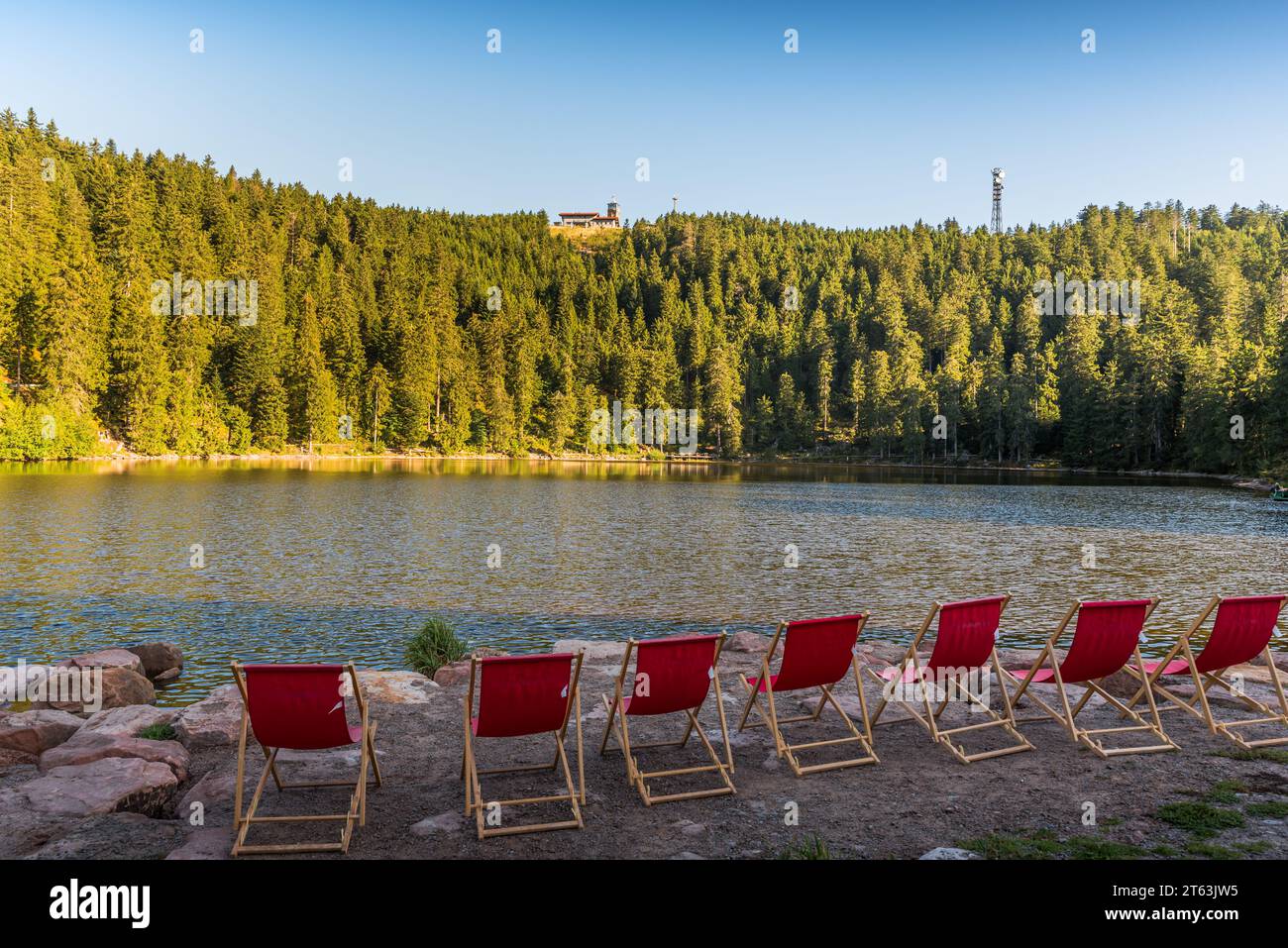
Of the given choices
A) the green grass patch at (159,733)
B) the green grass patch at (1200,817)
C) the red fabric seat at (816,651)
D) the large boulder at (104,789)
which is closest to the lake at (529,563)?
the green grass patch at (159,733)

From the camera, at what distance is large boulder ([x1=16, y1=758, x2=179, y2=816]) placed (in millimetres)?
6012

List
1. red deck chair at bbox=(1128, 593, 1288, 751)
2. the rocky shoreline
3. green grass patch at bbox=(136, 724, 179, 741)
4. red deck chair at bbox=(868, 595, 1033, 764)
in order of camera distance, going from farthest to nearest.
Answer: green grass patch at bbox=(136, 724, 179, 741) → red deck chair at bbox=(1128, 593, 1288, 751) → red deck chair at bbox=(868, 595, 1033, 764) → the rocky shoreline

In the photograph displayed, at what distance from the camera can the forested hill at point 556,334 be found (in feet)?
256

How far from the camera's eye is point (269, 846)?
5355 millimetres

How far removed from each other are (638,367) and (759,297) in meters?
55.0

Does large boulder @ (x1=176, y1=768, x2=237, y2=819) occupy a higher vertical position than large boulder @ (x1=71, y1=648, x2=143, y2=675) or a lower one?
higher

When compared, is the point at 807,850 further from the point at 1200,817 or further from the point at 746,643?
the point at 746,643

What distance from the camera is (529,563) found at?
84.6 ft

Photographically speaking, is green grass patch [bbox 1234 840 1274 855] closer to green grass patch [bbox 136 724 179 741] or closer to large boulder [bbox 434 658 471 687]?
large boulder [bbox 434 658 471 687]

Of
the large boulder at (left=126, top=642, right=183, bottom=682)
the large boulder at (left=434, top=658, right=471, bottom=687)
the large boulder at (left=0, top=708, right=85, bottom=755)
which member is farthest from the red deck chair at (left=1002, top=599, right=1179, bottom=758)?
the large boulder at (left=126, top=642, right=183, bottom=682)

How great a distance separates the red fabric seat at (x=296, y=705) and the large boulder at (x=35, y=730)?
3724 mm

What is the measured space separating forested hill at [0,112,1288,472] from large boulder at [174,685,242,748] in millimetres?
71838
